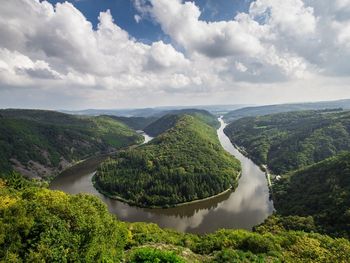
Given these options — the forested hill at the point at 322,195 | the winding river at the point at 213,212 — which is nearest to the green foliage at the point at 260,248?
the forested hill at the point at 322,195

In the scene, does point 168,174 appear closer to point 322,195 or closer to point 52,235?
point 322,195

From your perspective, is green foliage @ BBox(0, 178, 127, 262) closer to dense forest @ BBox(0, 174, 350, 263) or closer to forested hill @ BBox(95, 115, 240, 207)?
dense forest @ BBox(0, 174, 350, 263)

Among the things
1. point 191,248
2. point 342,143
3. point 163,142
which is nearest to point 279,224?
point 191,248

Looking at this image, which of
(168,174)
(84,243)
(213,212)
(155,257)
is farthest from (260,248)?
(168,174)

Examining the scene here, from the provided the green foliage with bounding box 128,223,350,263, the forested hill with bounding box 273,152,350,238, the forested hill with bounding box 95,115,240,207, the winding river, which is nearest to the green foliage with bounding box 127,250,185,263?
the green foliage with bounding box 128,223,350,263

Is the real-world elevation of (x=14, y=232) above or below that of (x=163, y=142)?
above

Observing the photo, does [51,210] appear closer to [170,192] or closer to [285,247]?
[285,247]

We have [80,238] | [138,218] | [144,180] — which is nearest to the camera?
[80,238]
